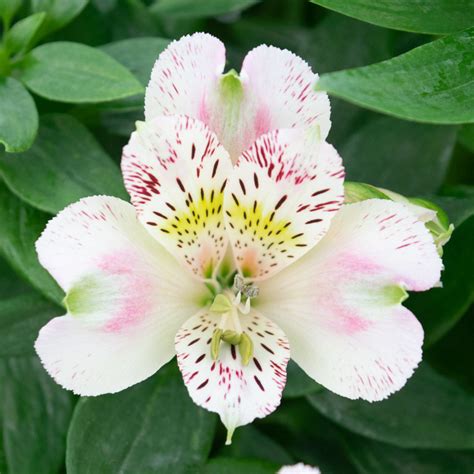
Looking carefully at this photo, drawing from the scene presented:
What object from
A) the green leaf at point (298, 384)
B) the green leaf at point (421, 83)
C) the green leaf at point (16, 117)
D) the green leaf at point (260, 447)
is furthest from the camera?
the green leaf at point (260, 447)

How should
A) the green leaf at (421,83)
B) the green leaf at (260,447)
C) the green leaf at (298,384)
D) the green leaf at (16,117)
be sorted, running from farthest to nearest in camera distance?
the green leaf at (260,447) → the green leaf at (298,384) → the green leaf at (16,117) → the green leaf at (421,83)

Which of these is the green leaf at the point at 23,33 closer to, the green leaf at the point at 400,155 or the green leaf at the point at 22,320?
the green leaf at the point at 22,320

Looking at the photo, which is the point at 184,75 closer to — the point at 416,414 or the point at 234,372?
the point at 234,372

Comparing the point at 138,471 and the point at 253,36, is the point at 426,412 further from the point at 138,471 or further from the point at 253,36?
the point at 253,36

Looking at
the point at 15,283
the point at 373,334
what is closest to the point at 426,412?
the point at 373,334

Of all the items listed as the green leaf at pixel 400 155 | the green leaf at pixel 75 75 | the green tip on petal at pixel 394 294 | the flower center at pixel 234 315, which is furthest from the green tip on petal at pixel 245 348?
the green leaf at pixel 400 155

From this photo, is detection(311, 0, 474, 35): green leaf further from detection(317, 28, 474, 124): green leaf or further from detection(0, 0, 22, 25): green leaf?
detection(0, 0, 22, 25): green leaf
